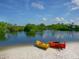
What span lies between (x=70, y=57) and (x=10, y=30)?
25.0 meters

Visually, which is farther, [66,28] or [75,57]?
[66,28]

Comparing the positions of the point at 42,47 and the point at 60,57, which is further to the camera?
the point at 42,47

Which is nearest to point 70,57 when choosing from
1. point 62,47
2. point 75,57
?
point 75,57

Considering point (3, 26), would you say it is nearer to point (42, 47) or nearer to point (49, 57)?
point (42, 47)

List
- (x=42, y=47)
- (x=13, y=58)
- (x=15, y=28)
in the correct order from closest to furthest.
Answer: (x=13, y=58) → (x=42, y=47) → (x=15, y=28)

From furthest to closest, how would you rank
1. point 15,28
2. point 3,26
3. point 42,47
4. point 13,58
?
point 15,28 → point 3,26 → point 42,47 → point 13,58

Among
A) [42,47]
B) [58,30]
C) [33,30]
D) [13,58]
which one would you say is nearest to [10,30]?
[33,30]

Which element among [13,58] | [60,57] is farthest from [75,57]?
[13,58]

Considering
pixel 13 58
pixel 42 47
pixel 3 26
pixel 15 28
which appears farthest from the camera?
pixel 15 28

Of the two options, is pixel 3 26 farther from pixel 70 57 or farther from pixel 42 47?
pixel 70 57

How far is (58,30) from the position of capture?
3788 centimetres

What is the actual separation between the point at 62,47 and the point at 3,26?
22.6 m

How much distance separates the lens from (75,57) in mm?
10320

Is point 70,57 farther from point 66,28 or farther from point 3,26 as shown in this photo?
point 66,28
